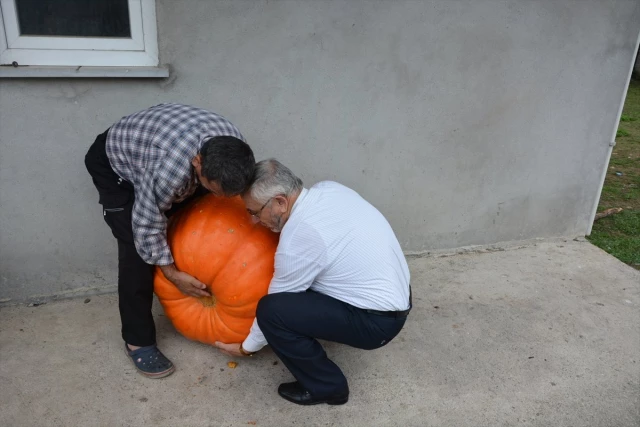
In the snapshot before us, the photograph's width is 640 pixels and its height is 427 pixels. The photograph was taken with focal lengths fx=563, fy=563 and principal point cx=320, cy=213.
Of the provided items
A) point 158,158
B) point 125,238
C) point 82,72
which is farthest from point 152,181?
point 82,72

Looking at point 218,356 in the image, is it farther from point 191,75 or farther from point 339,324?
point 191,75

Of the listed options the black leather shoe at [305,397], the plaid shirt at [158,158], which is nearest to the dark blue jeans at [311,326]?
the black leather shoe at [305,397]

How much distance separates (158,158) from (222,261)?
1.91ft

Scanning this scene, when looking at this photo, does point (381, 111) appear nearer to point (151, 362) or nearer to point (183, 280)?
point (183, 280)

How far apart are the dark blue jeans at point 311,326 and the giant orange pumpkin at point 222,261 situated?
0.60 ft

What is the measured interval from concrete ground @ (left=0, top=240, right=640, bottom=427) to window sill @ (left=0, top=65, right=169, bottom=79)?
4.59 ft

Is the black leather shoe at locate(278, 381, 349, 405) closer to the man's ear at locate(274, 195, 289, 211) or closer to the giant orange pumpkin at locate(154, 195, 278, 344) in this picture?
the giant orange pumpkin at locate(154, 195, 278, 344)

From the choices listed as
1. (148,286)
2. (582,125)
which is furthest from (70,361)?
(582,125)

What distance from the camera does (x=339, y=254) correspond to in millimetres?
2436

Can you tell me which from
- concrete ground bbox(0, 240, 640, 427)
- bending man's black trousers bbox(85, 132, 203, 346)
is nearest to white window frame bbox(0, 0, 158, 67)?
bending man's black trousers bbox(85, 132, 203, 346)

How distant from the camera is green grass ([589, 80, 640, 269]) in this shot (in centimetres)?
474

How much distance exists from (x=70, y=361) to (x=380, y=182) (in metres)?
2.25

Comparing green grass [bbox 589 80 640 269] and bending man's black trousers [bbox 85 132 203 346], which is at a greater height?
bending man's black trousers [bbox 85 132 203 346]

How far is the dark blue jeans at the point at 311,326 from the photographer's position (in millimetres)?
2508
